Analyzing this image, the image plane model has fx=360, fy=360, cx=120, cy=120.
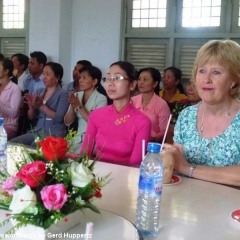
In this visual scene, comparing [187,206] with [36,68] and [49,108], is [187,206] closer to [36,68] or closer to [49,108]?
[49,108]

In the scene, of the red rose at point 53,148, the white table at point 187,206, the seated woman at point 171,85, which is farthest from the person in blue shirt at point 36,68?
the red rose at point 53,148

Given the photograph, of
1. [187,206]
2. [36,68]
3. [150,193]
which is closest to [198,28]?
[36,68]

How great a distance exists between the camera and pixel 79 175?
2.79 ft

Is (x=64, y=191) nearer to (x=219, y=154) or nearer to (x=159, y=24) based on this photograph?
(x=219, y=154)

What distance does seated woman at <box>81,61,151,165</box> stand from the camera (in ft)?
6.35

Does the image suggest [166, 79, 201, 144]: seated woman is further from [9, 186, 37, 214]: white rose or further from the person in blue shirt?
[9, 186, 37, 214]: white rose

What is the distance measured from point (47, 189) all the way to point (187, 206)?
54cm

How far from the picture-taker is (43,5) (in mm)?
4684

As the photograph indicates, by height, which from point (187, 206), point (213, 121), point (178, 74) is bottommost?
point (187, 206)

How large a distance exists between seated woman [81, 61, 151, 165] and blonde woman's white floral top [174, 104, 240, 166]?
0.35 meters

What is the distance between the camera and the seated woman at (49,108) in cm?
303

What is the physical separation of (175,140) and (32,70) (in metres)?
3.24

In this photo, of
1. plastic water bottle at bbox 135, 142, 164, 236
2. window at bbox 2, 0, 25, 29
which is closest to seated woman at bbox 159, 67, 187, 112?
window at bbox 2, 0, 25, 29

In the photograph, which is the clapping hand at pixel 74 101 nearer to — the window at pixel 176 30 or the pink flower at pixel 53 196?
the window at pixel 176 30
